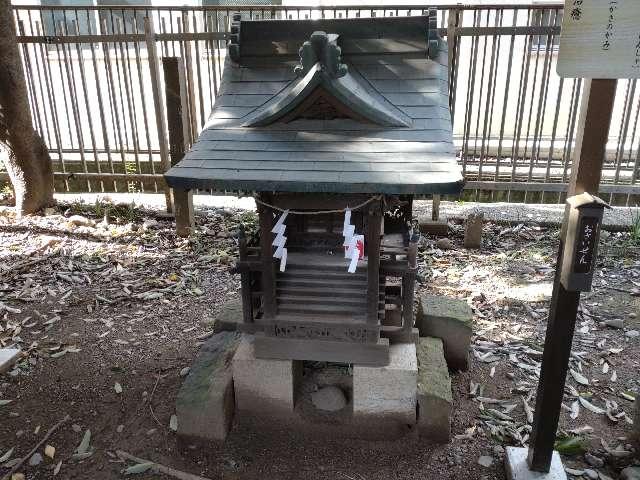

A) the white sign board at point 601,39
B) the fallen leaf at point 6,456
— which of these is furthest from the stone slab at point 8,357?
the white sign board at point 601,39

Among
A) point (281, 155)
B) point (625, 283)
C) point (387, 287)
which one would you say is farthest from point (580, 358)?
point (281, 155)

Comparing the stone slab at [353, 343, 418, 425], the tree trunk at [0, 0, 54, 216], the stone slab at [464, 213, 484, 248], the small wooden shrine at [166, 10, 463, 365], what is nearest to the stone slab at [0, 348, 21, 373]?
the small wooden shrine at [166, 10, 463, 365]

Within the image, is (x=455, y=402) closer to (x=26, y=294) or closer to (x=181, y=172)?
(x=181, y=172)

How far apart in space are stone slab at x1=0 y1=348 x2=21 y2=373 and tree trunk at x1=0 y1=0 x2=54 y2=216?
3.58 metres

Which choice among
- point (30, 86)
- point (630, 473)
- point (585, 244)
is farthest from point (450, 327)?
point (30, 86)

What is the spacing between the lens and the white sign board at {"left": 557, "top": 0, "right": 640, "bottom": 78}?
7.86 ft

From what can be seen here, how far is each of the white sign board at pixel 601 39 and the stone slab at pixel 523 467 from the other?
2381 millimetres

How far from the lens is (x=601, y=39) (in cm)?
245

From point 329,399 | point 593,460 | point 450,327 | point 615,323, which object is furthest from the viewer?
point 615,323

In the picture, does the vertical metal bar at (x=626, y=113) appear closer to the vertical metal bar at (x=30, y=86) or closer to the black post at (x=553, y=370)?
the black post at (x=553, y=370)

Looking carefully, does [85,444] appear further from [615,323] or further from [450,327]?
[615,323]

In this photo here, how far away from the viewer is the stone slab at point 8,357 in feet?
14.5

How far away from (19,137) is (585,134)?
7.24 metres

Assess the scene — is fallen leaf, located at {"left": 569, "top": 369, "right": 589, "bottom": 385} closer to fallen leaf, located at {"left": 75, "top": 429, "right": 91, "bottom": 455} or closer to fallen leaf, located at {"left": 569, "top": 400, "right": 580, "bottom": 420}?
fallen leaf, located at {"left": 569, "top": 400, "right": 580, "bottom": 420}
